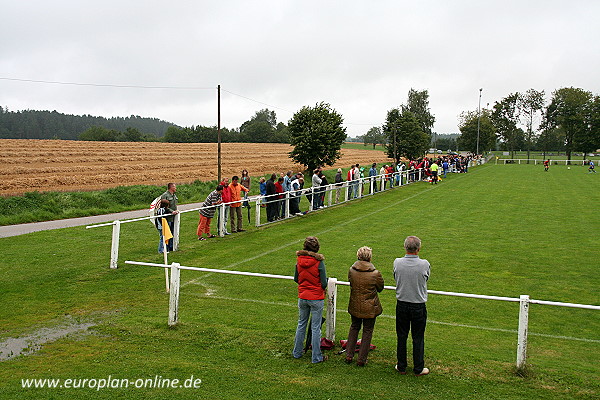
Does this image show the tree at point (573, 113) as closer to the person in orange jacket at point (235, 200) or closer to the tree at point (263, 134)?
the tree at point (263, 134)

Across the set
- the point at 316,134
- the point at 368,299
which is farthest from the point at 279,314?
the point at 316,134

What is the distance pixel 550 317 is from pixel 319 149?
34.4 m

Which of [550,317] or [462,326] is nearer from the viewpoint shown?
[462,326]

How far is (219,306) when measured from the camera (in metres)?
8.78

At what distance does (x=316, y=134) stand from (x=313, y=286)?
36.1m

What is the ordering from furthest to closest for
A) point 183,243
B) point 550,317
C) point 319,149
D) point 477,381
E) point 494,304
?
point 319,149
point 183,243
point 494,304
point 550,317
point 477,381

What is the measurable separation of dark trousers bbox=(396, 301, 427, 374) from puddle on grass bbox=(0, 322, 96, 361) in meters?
4.60

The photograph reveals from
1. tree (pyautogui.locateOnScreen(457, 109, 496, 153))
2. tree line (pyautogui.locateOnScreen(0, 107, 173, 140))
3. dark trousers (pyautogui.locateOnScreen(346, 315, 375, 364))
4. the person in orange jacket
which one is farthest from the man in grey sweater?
tree line (pyautogui.locateOnScreen(0, 107, 173, 140))

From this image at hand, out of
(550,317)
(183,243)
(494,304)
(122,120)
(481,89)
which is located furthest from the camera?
(122,120)

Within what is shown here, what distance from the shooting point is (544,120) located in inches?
3989

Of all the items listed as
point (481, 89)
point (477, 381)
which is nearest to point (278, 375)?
point (477, 381)

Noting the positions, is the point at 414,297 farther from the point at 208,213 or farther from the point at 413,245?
the point at 208,213

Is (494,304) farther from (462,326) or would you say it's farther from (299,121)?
(299,121)

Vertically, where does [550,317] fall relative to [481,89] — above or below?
below
